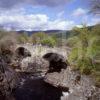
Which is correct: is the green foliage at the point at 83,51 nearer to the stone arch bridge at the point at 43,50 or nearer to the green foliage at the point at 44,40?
the stone arch bridge at the point at 43,50

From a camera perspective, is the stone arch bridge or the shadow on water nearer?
the shadow on water

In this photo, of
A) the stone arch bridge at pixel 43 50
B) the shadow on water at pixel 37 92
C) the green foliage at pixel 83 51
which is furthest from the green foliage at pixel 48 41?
the shadow on water at pixel 37 92

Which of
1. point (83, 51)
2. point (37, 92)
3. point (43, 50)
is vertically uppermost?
point (83, 51)

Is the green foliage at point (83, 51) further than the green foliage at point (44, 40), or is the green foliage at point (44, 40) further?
the green foliage at point (44, 40)

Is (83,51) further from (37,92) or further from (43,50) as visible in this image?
(43,50)

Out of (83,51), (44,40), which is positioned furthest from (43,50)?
(44,40)

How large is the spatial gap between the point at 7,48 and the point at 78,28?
17708mm

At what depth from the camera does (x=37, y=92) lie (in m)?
40.7

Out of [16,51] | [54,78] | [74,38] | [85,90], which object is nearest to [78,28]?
[74,38]

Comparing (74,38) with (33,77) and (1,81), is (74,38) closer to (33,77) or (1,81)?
(33,77)

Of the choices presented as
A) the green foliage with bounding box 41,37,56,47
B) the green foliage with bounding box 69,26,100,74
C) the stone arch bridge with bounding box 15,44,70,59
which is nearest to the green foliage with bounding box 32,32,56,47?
the green foliage with bounding box 41,37,56,47

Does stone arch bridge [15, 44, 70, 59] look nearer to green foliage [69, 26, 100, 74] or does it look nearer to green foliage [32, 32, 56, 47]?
green foliage [69, 26, 100, 74]

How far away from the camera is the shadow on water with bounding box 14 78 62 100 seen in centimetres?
3799

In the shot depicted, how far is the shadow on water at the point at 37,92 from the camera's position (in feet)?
125
